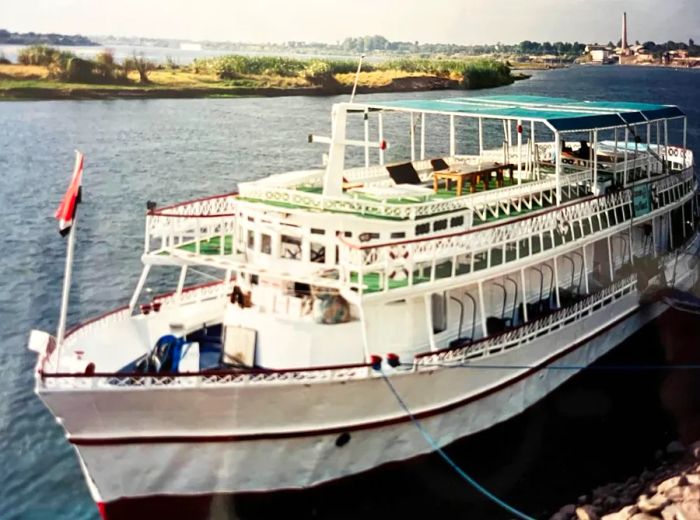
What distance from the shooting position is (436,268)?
13.4 m

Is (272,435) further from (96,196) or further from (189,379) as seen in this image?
(96,196)

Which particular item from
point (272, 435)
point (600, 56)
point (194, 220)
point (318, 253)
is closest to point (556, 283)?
point (318, 253)

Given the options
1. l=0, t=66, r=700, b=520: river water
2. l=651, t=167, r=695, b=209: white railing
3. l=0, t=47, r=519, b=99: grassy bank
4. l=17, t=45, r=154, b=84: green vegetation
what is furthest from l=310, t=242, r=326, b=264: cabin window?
l=17, t=45, r=154, b=84: green vegetation

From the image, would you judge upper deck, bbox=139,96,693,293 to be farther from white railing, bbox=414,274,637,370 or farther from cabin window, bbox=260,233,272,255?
white railing, bbox=414,274,637,370

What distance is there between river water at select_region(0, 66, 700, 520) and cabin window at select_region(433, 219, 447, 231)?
12.4ft

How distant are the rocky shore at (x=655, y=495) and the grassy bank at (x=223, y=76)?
59.0 metres

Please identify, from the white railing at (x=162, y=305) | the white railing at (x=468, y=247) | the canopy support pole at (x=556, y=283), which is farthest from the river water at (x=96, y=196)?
the white railing at (x=468, y=247)

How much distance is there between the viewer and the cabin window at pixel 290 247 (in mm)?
13016

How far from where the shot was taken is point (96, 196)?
31406mm

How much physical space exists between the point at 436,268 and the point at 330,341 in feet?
7.27

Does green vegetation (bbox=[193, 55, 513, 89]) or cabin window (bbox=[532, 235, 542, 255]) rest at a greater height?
green vegetation (bbox=[193, 55, 513, 89])

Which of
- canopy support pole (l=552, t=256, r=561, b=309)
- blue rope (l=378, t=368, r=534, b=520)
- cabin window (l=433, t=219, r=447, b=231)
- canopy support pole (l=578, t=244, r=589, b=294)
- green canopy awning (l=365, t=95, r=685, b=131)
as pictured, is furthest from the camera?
green canopy awning (l=365, t=95, r=685, b=131)

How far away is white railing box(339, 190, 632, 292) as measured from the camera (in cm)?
1185

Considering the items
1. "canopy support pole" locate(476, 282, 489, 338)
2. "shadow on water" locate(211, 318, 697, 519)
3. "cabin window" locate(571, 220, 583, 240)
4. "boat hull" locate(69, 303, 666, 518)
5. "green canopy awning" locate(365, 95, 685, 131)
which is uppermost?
"green canopy awning" locate(365, 95, 685, 131)
